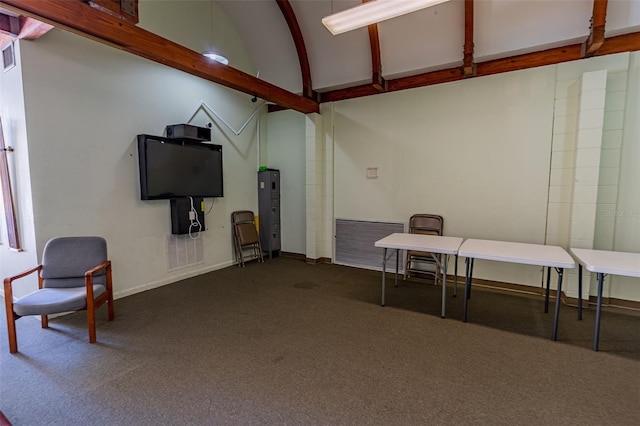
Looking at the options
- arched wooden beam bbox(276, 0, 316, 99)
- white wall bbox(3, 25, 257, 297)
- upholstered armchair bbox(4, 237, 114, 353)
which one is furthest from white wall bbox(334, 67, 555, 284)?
upholstered armchair bbox(4, 237, 114, 353)

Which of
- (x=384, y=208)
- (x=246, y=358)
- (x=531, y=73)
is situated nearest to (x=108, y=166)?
(x=246, y=358)

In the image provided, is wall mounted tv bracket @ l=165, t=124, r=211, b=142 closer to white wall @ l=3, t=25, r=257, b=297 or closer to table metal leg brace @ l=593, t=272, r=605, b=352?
white wall @ l=3, t=25, r=257, b=297

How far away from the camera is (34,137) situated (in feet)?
10.3

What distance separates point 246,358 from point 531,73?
4.61m

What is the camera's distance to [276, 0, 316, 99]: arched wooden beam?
4.61 m

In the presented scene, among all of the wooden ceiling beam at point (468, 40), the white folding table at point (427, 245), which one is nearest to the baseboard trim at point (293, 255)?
the white folding table at point (427, 245)

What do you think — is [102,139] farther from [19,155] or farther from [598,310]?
[598,310]

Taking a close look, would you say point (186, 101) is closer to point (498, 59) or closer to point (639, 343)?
point (498, 59)

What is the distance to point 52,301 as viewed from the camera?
268cm

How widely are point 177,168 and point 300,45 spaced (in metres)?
2.76

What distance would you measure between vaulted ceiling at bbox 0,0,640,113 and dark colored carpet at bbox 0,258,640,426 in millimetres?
2691

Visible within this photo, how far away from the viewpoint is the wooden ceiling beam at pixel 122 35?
2.25 m

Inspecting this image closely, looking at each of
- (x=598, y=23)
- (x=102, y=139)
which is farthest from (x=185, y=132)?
(x=598, y=23)

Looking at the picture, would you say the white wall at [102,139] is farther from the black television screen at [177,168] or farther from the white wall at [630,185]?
the white wall at [630,185]
